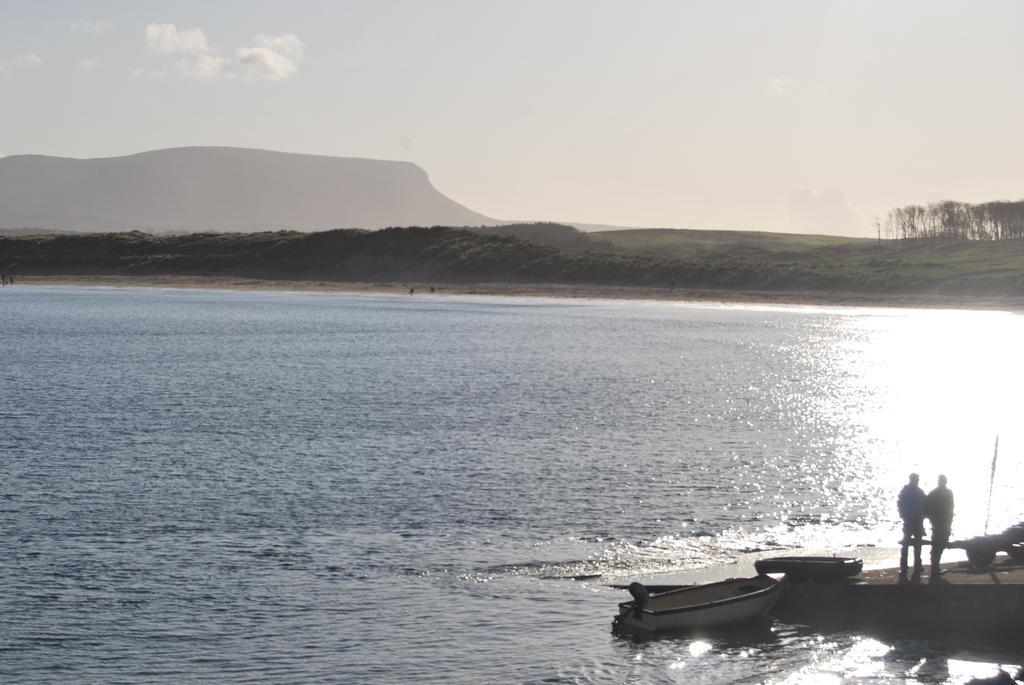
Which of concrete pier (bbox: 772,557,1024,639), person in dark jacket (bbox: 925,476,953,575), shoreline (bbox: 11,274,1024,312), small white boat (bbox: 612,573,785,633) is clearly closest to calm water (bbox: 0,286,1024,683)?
small white boat (bbox: 612,573,785,633)

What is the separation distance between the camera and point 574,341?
4141 inches

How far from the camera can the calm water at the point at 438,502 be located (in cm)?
2377

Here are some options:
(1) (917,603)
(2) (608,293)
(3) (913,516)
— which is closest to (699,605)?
(1) (917,603)

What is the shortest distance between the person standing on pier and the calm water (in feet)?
6.36

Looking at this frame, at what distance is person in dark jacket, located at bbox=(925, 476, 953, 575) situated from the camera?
1027 inches

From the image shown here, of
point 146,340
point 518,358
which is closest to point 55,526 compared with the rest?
point 518,358

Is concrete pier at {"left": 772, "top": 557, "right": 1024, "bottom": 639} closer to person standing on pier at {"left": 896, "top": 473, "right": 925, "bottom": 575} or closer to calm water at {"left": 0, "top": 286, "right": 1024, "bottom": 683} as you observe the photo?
person standing on pier at {"left": 896, "top": 473, "right": 925, "bottom": 575}

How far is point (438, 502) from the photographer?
117 feet

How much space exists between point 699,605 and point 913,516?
482 cm

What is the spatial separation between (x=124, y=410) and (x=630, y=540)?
30.8 m

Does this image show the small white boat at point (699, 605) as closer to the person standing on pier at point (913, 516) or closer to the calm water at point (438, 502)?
the calm water at point (438, 502)

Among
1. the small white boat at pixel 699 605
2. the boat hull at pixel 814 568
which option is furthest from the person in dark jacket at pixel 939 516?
the small white boat at pixel 699 605

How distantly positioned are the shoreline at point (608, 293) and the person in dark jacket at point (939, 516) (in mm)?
128610

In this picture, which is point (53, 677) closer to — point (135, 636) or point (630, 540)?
point (135, 636)
